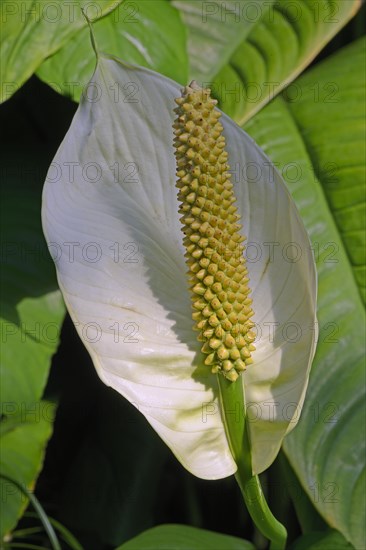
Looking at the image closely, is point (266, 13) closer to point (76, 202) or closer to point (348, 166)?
point (348, 166)

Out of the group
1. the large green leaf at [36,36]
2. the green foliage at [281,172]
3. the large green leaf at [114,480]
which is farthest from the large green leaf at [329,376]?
the large green leaf at [114,480]

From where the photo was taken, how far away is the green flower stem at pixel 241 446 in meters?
0.53

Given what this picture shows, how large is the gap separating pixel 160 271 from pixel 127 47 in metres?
0.24

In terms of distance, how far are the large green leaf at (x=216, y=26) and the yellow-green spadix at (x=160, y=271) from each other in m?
0.26

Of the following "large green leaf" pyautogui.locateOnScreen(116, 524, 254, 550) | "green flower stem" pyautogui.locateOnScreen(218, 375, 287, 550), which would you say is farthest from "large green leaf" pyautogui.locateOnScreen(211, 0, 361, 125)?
"large green leaf" pyautogui.locateOnScreen(116, 524, 254, 550)

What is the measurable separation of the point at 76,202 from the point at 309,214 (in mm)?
269

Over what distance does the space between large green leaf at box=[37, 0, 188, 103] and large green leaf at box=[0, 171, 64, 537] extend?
201 mm

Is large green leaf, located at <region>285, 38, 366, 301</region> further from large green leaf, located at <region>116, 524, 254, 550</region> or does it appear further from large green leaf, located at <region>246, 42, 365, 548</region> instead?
large green leaf, located at <region>116, 524, 254, 550</region>

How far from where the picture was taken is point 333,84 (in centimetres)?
77

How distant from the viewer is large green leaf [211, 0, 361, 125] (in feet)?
2.35

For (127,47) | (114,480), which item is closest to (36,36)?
(127,47)

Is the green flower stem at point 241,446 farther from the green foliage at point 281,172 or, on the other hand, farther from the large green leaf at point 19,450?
the large green leaf at point 19,450

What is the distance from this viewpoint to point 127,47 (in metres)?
0.67

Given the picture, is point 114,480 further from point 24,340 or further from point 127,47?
point 127,47
